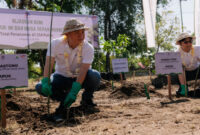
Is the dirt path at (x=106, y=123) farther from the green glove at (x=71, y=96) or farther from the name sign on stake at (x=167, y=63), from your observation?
the name sign on stake at (x=167, y=63)

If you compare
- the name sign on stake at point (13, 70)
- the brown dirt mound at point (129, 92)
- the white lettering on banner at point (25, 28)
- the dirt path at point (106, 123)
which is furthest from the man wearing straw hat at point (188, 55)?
the white lettering on banner at point (25, 28)

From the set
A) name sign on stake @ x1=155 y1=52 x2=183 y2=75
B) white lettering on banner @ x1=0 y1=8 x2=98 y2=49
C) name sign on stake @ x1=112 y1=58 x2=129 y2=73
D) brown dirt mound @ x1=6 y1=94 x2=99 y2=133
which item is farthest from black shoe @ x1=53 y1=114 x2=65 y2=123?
name sign on stake @ x1=112 y1=58 x2=129 y2=73

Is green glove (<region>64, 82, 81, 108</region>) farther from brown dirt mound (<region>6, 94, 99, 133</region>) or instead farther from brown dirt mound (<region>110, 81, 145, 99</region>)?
brown dirt mound (<region>110, 81, 145, 99</region>)

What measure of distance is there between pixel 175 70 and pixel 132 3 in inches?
446

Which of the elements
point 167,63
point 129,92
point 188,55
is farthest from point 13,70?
point 188,55

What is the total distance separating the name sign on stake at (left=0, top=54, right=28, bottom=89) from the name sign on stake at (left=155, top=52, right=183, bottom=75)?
5.90ft

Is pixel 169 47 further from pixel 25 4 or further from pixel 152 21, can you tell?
pixel 152 21

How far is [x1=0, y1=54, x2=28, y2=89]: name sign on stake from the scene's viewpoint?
172 centimetres

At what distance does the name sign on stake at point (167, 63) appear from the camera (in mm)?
2885

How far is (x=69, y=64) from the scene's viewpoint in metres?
2.31

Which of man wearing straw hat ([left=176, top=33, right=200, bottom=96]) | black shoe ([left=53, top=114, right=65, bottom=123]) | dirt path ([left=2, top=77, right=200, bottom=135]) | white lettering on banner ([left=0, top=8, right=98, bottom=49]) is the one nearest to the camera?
dirt path ([left=2, top=77, right=200, bottom=135])

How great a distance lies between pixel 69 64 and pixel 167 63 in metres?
1.41

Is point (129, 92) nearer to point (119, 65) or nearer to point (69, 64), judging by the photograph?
point (69, 64)

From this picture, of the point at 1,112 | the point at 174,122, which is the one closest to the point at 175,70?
the point at 174,122
